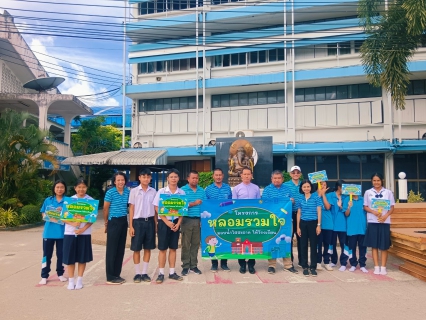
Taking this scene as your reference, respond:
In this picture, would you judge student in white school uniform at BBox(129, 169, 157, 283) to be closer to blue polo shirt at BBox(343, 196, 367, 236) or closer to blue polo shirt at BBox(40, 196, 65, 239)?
blue polo shirt at BBox(40, 196, 65, 239)

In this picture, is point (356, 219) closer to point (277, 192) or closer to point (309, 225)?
point (309, 225)

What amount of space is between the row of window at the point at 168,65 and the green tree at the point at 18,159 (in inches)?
387

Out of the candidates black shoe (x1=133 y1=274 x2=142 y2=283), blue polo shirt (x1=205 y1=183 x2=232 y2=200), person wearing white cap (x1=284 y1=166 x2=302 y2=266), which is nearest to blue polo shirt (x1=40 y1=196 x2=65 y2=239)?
black shoe (x1=133 y1=274 x2=142 y2=283)

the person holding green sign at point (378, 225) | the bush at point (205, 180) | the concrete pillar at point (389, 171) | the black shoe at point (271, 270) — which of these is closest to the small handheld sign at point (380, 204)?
the person holding green sign at point (378, 225)

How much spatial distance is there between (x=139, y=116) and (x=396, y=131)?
49.1ft

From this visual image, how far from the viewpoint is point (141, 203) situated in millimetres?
5938

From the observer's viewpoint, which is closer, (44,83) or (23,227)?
(23,227)

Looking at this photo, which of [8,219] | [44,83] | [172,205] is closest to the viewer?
[172,205]

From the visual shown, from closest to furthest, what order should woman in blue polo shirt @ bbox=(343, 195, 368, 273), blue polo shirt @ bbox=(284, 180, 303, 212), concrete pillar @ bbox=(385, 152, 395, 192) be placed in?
blue polo shirt @ bbox=(284, 180, 303, 212), woman in blue polo shirt @ bbox=(343, 195, 368, 273), concrete pillar @ bbox=(385, 152, 395, 192)

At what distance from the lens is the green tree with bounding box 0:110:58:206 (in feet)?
44.4

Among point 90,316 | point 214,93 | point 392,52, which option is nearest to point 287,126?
point 214,93

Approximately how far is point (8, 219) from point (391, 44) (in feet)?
47.2

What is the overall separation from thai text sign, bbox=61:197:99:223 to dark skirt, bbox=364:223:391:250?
15.7 ft

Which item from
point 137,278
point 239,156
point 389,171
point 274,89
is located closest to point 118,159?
point 239,156
